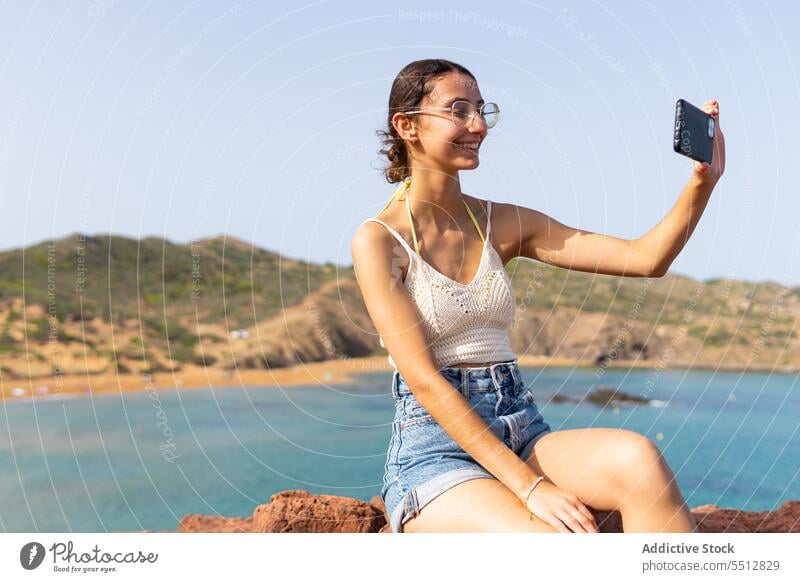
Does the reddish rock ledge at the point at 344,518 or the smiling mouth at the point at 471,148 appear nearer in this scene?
the smiling mouth at the point at 471,148

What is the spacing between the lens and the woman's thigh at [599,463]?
2408mm

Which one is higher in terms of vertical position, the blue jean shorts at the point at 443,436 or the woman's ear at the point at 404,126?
the woman's ear at the point at 404,126

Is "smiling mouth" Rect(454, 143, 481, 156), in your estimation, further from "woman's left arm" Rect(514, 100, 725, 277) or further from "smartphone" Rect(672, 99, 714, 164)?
"smartphone" Rect(672, 99, 714, 164)

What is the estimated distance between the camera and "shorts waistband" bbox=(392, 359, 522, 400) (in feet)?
8.79

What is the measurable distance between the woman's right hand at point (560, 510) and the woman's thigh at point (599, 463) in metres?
0.08

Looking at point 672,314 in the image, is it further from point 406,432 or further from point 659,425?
point 406,432

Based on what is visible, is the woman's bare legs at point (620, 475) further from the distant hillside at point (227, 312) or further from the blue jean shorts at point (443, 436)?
the distant hillside at point (227, 312)

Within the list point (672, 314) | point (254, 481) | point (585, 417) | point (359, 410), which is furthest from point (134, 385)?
point (672, 314)

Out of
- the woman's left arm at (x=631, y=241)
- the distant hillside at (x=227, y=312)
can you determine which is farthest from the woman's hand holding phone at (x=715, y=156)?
the distant hillside at (x=227, y=312)

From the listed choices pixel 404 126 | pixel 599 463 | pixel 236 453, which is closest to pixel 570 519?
pixel 599 463

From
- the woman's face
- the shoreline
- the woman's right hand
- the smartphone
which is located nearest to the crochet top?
the woman's face

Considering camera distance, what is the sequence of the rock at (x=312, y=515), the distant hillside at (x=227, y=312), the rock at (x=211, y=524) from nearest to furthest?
the rock at (x=312, y=515) < the rock at (x=211, y=524) < the distant hillside at (x=227, y=312)

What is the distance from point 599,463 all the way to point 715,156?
103 cm
